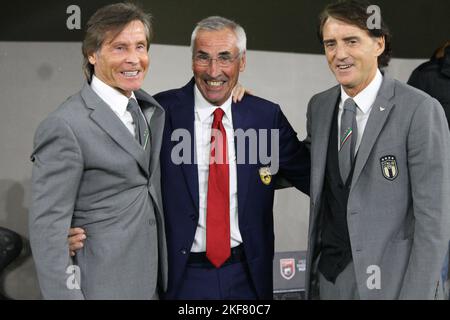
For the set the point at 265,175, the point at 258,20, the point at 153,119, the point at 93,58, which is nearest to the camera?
the point at 93,58

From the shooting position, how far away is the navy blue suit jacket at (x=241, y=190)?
2135 millimetres

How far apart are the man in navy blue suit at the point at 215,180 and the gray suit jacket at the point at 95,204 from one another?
93 mm

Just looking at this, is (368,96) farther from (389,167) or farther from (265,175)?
(265,175)

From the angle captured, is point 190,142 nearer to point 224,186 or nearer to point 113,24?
point 224,186

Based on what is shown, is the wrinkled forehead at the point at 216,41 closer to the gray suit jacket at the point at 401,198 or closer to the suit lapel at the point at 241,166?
the suit lapel at the point at 241,166

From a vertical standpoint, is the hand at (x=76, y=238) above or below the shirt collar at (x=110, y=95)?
below

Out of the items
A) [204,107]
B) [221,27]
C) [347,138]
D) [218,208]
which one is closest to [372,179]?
[347,138]

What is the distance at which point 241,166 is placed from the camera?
2195 mm

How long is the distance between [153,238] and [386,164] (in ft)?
2.72

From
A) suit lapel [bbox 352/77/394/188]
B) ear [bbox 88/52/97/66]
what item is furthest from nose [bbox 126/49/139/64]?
suit lapel [bbox 352/77/394/188]

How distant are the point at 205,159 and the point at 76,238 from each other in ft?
1.80

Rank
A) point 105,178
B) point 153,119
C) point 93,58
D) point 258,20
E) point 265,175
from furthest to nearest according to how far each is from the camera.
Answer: point 258,20 → point 265,175 → point 153,119 → point 93,58 → point 105,178

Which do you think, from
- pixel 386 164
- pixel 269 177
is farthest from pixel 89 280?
pixel 386 164

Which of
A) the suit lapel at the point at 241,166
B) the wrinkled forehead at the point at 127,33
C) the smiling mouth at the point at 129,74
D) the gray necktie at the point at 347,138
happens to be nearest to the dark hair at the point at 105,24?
the wrinkled forehead at the point at 127,33
